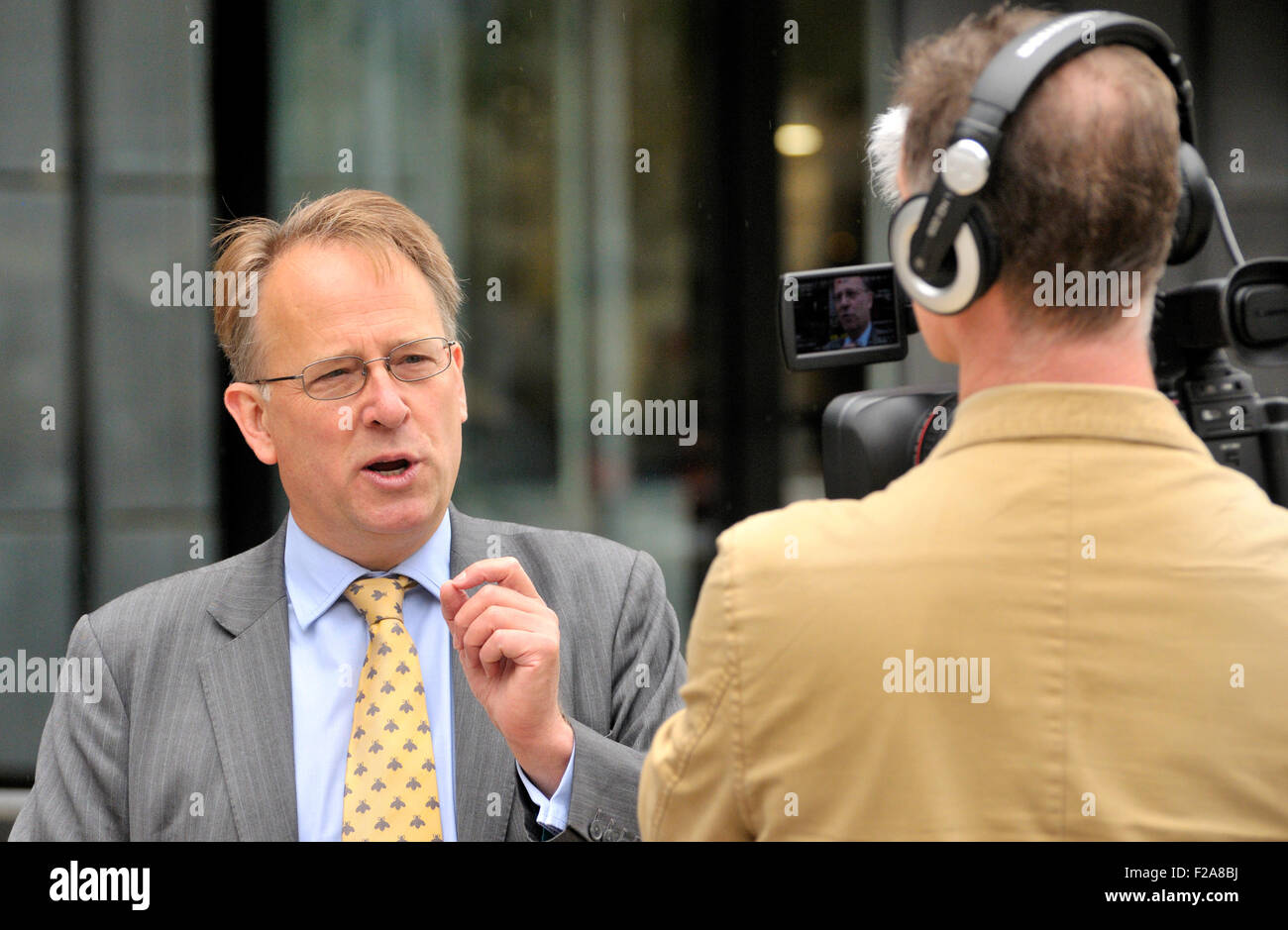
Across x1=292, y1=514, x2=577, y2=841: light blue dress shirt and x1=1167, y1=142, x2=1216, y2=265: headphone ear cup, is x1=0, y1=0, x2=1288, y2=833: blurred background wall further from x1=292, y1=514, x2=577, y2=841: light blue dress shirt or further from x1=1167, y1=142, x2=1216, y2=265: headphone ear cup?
x1=1167, y1=142, x2=1216, y2=265: headphone ear cup

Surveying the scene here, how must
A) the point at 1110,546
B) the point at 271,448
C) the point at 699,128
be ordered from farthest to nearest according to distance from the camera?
the point at 699,128 → the point at 271,448 → the point at 1110,546

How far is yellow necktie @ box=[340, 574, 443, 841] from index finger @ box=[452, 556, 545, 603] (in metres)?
0.22

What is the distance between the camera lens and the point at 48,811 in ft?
4.76

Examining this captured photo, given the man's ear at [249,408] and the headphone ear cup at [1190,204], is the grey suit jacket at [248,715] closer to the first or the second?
the man's ear at [249,408]

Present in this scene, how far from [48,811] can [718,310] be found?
83.6 inches

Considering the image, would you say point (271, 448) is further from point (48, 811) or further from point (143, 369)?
point (143, 369)

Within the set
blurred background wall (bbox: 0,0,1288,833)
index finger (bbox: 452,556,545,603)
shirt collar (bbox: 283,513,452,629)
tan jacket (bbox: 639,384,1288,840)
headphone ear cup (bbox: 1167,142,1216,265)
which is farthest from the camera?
blurred background wall (bbox: 0,0,1288,833)

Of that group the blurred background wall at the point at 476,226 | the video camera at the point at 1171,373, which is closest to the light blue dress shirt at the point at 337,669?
the video camera at the point at 1171,373

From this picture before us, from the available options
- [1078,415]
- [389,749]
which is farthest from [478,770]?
[1078,415]

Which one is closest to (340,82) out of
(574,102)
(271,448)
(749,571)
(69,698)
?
(574,102)

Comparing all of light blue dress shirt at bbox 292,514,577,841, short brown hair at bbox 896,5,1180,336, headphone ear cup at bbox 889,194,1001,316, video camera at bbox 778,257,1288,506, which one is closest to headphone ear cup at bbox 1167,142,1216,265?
video camera at bbox 778,257,1288,506

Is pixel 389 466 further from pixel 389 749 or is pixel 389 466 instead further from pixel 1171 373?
pixel 1171 373

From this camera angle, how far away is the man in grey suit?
55.9 inches

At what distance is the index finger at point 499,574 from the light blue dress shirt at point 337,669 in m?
0.23
